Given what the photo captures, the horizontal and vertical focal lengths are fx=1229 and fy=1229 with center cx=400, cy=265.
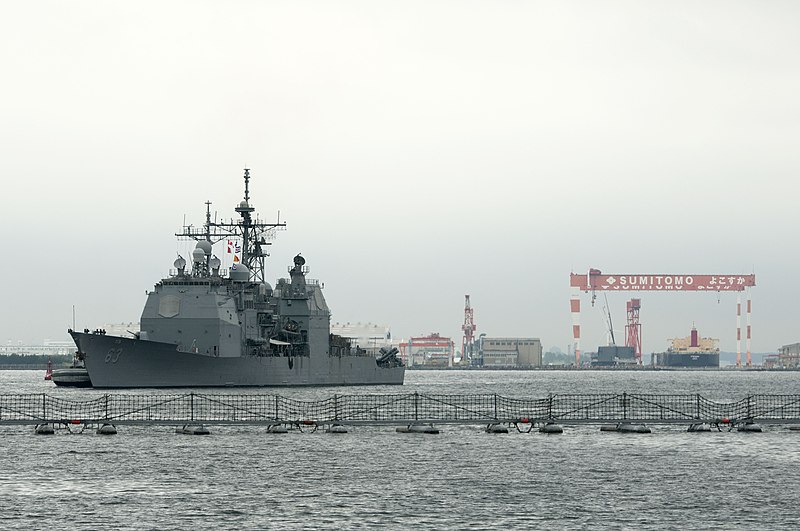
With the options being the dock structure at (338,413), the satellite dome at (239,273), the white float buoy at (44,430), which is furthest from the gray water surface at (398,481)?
the satellite dome at (239,273)

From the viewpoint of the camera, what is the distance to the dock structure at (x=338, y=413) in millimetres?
44812

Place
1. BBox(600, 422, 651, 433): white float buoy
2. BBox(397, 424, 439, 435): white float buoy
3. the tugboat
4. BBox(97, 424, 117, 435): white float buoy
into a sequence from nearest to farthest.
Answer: BBox(97, 424, 117, 435): white float buoy < BBox(397, 424, 439, 435): white float buoy < BBox(600, 422, 651, 433): white float buoy < the tugboat

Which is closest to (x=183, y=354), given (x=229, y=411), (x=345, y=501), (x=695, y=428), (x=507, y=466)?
(x=229, y=411)

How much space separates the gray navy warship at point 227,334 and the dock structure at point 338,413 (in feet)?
10.8

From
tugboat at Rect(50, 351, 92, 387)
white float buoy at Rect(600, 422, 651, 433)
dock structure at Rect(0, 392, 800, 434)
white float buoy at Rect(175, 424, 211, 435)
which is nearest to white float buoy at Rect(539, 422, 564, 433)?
dock structure at Rect(0, 392, 800, 434)

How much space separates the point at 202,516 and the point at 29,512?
3.75 m

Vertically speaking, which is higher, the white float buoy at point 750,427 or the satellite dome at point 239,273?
the satellite dome at point 239,273

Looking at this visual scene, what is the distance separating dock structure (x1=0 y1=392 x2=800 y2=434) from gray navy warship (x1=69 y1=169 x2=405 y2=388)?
3.29 meters

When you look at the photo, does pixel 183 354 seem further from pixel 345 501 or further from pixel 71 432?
pixel 345 501

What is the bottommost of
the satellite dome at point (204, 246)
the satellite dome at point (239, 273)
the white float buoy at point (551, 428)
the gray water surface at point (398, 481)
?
the gray water surface at point (398, 481)

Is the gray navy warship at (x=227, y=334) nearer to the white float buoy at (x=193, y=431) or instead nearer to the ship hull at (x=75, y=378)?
the ship hull at (x=75, y=378)

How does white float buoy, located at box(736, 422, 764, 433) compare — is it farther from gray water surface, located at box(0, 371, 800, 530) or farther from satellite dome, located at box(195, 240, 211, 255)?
satellite dome, located at box(195, 240, 211, 255)

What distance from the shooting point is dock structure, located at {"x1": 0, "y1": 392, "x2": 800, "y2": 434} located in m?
44.8

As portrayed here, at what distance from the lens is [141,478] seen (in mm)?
31891
